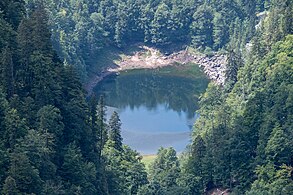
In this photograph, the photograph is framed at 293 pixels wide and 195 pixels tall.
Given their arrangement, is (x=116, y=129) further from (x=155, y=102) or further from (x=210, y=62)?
(x=210, y=62)

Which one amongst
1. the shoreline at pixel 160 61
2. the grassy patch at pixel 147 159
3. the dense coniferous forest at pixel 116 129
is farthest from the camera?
the shoreline at pixel 160 61

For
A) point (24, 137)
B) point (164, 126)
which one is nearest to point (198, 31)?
point (164, 126)

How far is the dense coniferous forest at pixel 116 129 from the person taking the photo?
61.5m

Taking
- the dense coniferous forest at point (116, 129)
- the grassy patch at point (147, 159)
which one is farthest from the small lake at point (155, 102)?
the dense coniferous forest at point (116, 129)

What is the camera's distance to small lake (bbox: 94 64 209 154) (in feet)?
423

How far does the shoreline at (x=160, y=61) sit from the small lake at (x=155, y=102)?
7.19ft

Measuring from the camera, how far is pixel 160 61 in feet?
618

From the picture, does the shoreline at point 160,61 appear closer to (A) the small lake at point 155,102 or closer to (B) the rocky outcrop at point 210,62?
(B) the rocky outcrop at point 210,62

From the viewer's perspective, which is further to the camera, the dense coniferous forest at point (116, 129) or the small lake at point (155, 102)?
the small lake at point (155, 102)

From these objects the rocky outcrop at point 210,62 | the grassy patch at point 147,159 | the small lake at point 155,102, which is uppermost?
the rocky outcrop at point 210,62

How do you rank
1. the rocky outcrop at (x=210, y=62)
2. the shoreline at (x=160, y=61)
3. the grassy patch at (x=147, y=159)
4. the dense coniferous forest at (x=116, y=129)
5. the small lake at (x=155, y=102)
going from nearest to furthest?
the dense coniferous forest at (x=116, y=129), the grassy patch at (x=147, y=159), the small lake at (x=155, y=102), the rocky outcrop at (x=210, y=62), the shoreline at (x=160, y=61)

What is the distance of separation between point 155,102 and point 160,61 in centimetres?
3447

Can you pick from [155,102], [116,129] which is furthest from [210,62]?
[116,129]

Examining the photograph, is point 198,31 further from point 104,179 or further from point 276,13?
point 104,179
